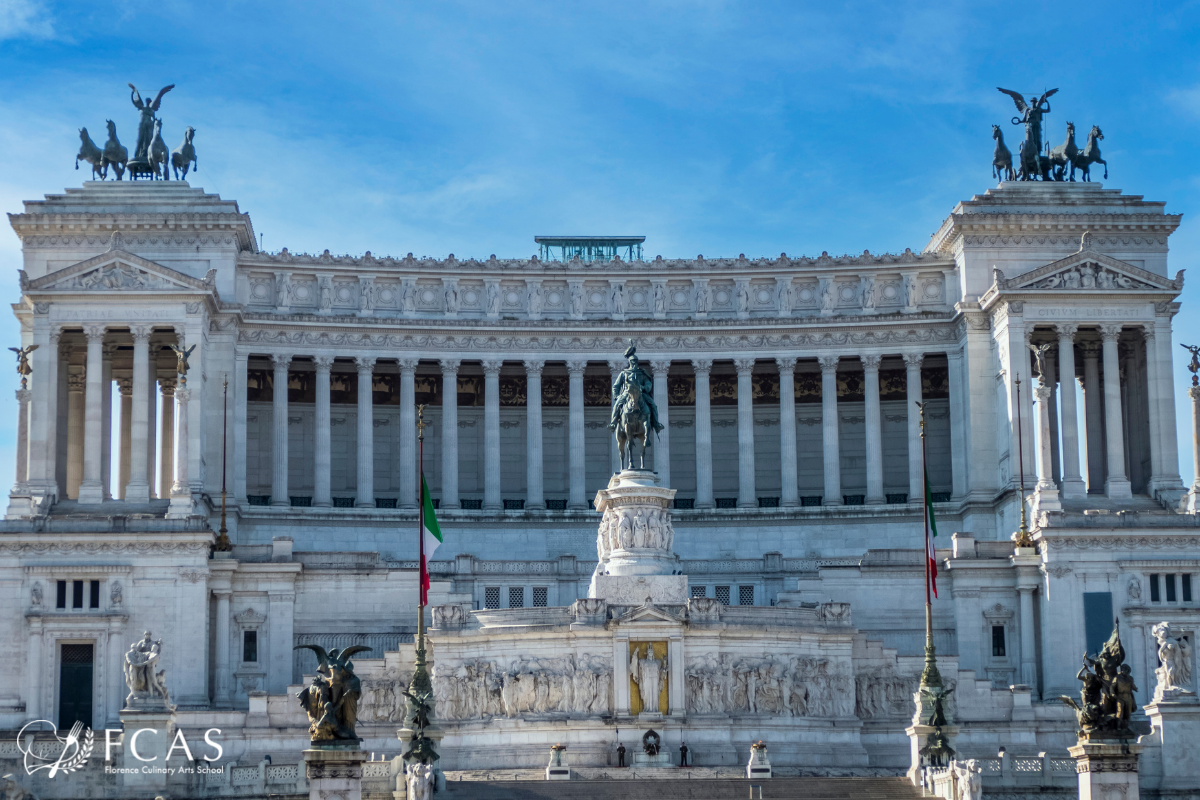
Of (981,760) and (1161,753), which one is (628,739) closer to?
(981,760)

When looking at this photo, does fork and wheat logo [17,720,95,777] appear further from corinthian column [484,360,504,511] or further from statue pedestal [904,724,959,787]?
corinthian column [484,360,504,511]

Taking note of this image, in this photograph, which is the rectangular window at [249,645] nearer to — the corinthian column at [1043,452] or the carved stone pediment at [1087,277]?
the corinthian column at [1043,452]

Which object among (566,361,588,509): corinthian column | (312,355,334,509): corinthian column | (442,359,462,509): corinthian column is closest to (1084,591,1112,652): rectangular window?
(566,361,588,509): corinthian column

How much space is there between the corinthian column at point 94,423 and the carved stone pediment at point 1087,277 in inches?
1706

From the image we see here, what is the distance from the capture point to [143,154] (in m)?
98.9

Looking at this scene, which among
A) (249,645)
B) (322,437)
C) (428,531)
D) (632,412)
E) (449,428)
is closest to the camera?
(428,531)

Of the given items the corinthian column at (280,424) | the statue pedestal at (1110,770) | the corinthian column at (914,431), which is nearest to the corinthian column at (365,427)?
the corinthian column at (280,424)

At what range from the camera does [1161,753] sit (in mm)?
67188

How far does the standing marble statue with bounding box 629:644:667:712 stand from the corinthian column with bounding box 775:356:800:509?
2894 cm

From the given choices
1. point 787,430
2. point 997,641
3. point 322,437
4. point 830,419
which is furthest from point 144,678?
point 830,419

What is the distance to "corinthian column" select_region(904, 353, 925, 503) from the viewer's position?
3873 inches

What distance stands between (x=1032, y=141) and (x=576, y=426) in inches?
1097

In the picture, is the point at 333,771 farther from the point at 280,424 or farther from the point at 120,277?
the point at 280,424

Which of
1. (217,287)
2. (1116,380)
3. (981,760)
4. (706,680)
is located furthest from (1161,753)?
(217,287)
